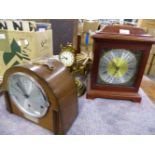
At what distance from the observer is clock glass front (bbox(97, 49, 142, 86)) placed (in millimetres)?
960

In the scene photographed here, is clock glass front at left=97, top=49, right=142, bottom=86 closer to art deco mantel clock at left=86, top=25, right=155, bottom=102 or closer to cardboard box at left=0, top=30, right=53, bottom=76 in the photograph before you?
art deco mantel clock at left=86, top=25, right=155, bottom=102

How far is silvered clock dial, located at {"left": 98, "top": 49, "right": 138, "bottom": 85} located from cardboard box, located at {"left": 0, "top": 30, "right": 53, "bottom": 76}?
53 cm

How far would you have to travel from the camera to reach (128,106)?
1.03 m

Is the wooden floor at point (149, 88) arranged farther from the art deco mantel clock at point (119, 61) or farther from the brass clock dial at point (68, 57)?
the brass clock dial at point (68, 57)

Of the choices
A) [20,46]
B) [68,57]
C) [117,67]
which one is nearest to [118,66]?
[117,67]

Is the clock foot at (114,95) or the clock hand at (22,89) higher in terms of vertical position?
the clock hand at (22,89)

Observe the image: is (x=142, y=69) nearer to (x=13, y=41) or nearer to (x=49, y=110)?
(x=49, y=110)

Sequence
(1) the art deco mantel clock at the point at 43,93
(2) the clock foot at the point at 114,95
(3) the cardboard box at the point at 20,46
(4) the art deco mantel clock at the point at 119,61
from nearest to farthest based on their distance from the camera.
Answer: (1) the art deco mantel clock at the point at 43,93 < (4) the art deco mantel clock at the point at 119,61 < (2) the clock foot at the point at 114,95 < (3) the cardboard box at the point at 20,46

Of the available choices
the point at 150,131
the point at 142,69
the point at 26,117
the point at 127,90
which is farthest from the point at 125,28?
the point at 26,117

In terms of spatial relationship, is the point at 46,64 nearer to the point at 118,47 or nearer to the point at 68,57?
the point at 68,57

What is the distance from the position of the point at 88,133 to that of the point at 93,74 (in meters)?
0.39

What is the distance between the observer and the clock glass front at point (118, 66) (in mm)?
960

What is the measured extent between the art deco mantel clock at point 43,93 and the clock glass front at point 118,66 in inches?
12.1

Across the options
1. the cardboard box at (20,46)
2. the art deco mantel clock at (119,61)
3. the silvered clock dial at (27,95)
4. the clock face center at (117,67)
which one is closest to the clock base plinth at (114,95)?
the art deco mantel clock at (119,61)
